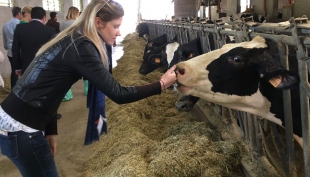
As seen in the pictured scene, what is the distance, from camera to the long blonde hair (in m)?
1.91

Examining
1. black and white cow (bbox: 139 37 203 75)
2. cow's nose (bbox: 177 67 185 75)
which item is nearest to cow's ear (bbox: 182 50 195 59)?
black and white cow (bbox: 139 37 203 75)

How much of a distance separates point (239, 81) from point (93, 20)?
3.91 ft

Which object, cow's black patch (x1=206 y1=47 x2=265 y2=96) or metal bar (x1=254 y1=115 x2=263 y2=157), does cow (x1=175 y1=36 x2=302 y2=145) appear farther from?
metal bar (x1=254 y1=115 x2=263 y2=157)

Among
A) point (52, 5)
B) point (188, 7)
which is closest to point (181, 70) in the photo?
point (52, 5)

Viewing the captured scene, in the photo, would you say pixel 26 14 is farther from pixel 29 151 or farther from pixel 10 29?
pixel 29 151

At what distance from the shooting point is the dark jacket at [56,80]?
5.90 ft

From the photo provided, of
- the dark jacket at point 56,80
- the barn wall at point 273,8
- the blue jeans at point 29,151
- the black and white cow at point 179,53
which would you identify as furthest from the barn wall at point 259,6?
the blue jeans at point 29,151

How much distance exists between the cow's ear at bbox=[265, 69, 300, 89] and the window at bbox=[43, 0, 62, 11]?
497 inches

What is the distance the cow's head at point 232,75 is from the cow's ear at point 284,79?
0.20m

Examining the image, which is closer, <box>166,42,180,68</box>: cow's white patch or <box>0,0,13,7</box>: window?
<box>166,42,180,68</box>: cow's white patch

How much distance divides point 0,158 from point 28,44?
1.57 metres

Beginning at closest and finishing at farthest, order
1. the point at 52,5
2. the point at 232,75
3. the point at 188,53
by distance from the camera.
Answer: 1. the point at 232,75
2. the point at 188,53
3. the point at 52,5

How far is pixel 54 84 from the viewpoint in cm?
185

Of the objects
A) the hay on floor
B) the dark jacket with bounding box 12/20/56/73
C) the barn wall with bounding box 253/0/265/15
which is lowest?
the hay on floor
